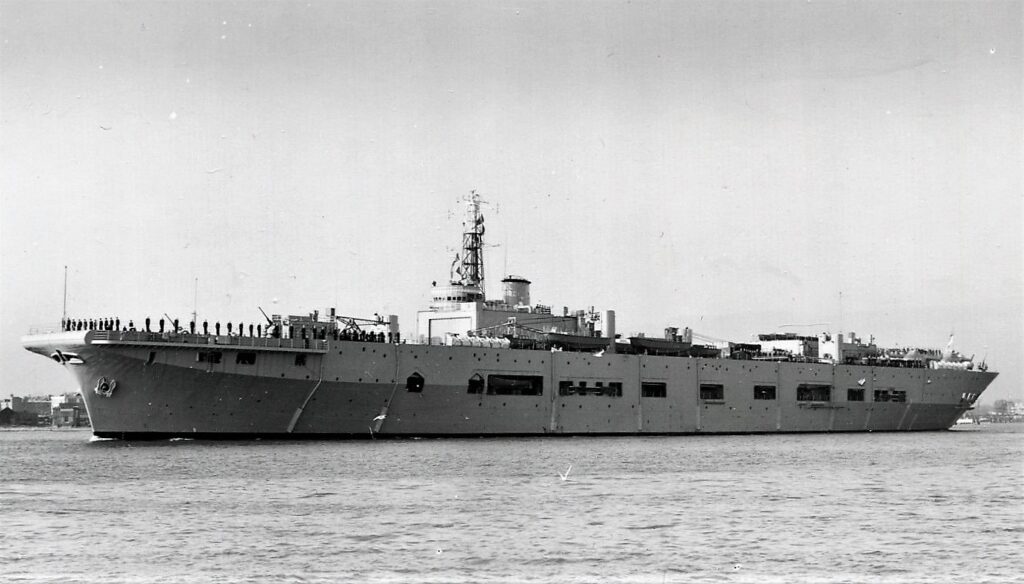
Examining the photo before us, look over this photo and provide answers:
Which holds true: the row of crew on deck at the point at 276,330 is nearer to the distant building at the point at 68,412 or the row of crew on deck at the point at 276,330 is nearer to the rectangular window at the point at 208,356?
the rectangular window at the point at 208,356

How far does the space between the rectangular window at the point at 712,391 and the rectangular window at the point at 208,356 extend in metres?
21.7

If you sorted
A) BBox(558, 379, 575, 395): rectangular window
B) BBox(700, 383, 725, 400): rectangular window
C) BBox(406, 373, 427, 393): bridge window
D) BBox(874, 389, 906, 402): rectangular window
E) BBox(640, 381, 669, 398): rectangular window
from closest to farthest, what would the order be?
BBox(406, 373, 427, 393): bridge window < BBox(558, 379, 575, 395): rectangular window < BBox(640, 381, 669, 398): rectangular window < BBox(700, 383, 725, 400): rectangular window < BBox(874, 389, 906, 402): rectangular window

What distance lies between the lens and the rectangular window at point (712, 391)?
47.7 metres

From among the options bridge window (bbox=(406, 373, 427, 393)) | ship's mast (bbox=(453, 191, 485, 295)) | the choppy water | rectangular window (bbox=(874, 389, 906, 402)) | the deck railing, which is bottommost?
the choppy water

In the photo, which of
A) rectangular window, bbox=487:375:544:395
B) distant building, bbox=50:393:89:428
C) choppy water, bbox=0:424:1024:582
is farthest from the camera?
distant building, bbox=50:393:89:428

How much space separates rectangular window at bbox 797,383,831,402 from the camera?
51188 millimetres

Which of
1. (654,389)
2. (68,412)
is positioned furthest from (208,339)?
(68,412)

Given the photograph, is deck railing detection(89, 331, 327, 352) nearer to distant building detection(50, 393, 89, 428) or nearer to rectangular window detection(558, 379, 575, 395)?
rectangular window detection(558, 379, 575, 395)

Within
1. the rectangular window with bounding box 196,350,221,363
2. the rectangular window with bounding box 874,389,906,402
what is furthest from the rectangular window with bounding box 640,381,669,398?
the rectangular window with bounding box 196,350,221,363

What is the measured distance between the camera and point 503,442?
123 ft

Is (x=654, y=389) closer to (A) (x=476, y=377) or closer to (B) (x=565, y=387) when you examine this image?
(B) (x=565, y=387)

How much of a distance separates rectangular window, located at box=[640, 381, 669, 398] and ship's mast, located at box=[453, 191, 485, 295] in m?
7.95

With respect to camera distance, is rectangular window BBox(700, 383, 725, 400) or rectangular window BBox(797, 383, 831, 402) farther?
rectangular window BBox(797, 383, 831, 402)

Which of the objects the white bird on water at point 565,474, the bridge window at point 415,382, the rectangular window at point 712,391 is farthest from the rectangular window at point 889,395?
the white bird on water at point 565,474
